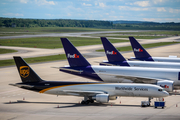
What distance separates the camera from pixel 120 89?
4288cm

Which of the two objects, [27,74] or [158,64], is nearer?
[27,74]

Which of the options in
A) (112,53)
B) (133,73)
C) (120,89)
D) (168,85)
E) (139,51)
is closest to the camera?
(120,89)

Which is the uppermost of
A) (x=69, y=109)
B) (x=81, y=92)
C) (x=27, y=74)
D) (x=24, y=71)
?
(x=24, y=71)

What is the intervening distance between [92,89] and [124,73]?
38.5 ft

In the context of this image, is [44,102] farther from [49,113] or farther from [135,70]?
[135,70]

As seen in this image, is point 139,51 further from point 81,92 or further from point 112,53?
point 81,92

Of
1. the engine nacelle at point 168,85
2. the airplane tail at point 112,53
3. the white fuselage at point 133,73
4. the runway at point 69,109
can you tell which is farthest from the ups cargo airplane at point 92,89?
the airplane tail at point 112,53

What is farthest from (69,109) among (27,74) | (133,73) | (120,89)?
(133,73)

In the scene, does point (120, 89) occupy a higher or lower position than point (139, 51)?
lower

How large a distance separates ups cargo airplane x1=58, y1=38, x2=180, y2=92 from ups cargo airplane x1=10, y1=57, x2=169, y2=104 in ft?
26.5

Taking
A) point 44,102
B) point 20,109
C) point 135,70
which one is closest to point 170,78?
point 135,70

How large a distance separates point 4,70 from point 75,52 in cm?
2995

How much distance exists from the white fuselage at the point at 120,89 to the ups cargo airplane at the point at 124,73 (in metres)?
7.80

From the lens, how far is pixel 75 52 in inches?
2213
